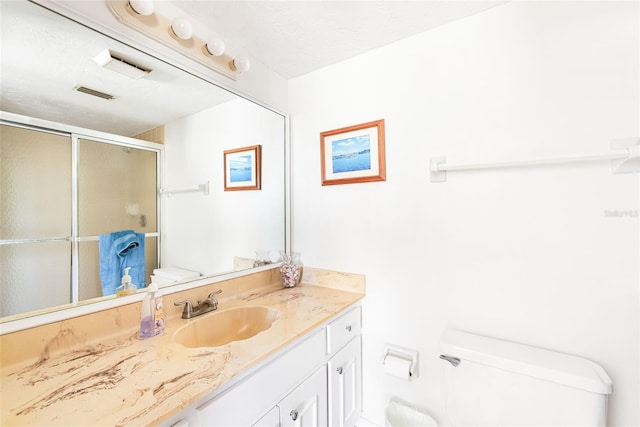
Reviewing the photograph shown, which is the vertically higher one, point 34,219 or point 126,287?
point 34,219

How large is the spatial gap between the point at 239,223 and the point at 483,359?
4.46 feet

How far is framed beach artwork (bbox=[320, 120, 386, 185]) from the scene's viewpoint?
1.42 m

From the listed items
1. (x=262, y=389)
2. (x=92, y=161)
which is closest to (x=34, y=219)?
(x=92, y=161)

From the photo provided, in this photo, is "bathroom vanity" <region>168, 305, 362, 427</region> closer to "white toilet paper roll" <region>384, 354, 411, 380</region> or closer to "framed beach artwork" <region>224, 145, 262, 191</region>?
"white toilet paper roll" <region>384, 354, 411, 380</region>

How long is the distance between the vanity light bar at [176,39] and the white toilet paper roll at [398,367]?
67.1 inches

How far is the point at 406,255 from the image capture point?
1.34 m

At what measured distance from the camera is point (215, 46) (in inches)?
47.6

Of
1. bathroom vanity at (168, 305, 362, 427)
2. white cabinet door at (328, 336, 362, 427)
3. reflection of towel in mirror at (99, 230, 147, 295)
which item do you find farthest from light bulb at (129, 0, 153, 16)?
white cabinet door at (328, 336, 362, 427)

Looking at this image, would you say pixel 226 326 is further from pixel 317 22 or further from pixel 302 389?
pixel 317 22

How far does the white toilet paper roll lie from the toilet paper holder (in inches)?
0.7

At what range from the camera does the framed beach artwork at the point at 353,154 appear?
1421 mm

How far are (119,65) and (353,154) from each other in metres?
1.14

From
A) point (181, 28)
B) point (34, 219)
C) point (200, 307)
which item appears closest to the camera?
point (34, 219)

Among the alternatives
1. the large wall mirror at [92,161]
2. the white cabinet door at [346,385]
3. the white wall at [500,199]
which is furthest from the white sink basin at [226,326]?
the white wall at [500,199]
